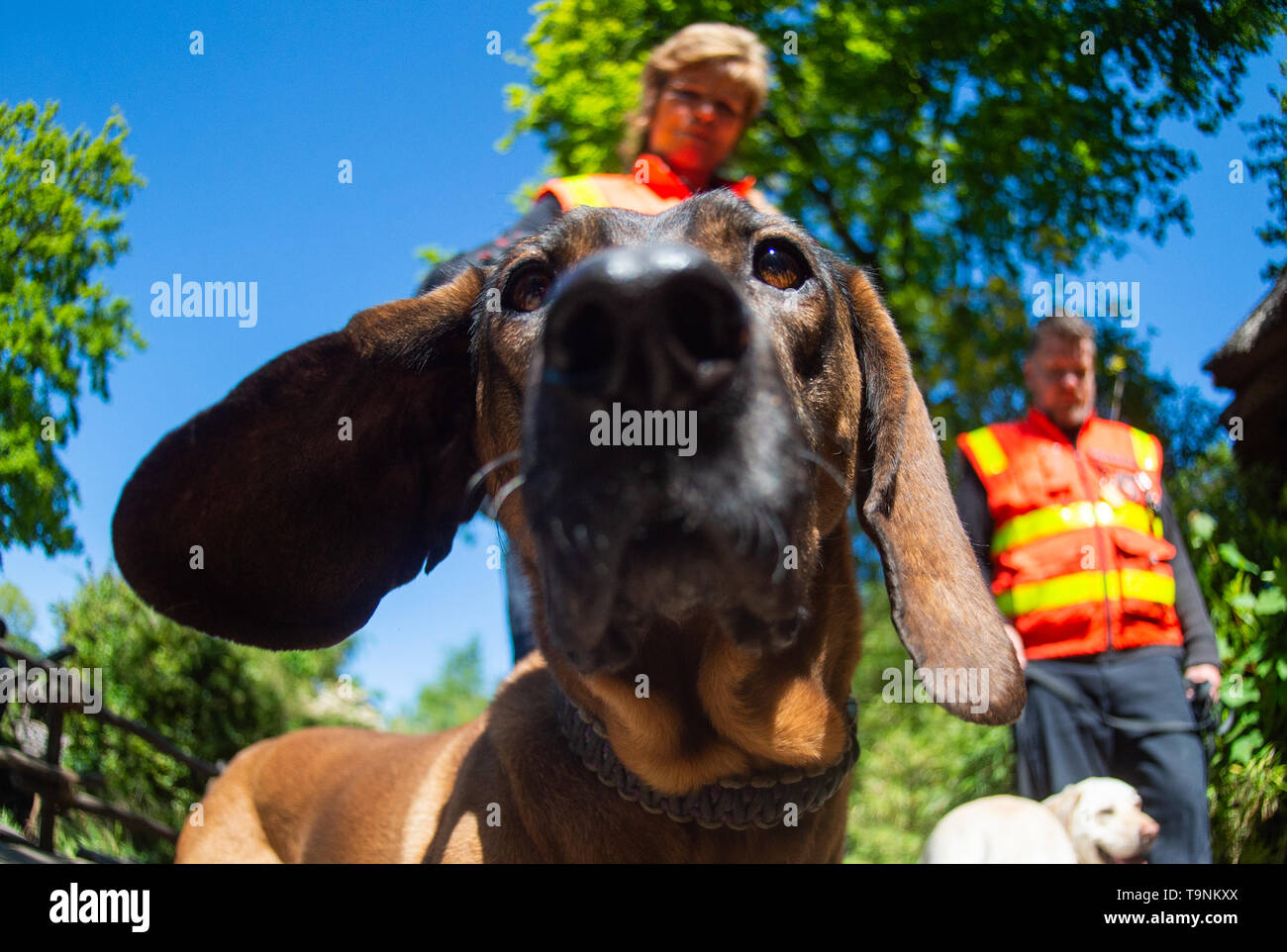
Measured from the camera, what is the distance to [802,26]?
25.3ft

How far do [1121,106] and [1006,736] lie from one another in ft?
12.2

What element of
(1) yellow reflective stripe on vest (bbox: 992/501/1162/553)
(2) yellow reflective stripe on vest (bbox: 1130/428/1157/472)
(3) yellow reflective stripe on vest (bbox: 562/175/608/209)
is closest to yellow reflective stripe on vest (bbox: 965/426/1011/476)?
(1) yellow reflective stripe on vest (bbox: 992/501/1162/553)

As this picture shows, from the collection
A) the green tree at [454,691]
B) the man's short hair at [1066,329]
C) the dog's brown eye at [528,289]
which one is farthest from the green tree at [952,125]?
the green tree at [454,691]

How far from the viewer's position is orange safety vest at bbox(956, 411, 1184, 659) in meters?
3.55

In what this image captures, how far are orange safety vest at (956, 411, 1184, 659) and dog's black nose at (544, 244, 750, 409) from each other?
108 inches

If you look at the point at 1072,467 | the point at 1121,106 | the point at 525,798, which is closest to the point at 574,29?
the point at 1121,106

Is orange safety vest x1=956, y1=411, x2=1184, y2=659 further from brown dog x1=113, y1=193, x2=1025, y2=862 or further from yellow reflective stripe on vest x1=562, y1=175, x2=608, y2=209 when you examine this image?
yellow reflective stripe on vest x1=562, y1=175, x2=608, y2=209

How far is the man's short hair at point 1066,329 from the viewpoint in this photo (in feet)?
12.9

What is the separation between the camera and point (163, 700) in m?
6.12

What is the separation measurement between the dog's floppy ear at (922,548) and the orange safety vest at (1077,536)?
149cm

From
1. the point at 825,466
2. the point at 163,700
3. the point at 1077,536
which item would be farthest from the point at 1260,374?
the point at 163,700
